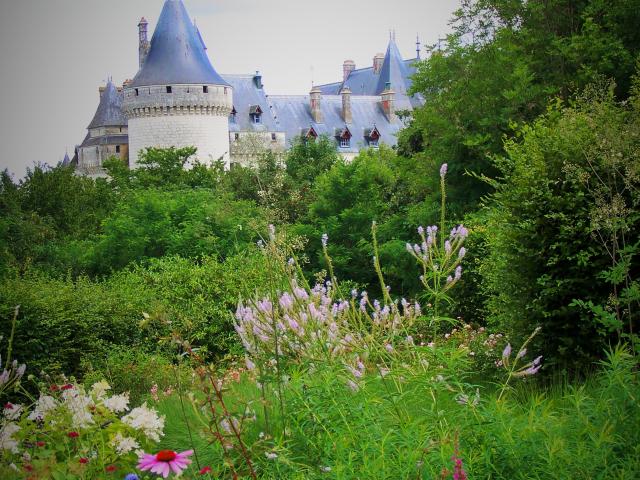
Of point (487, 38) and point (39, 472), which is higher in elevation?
point (487, 38)

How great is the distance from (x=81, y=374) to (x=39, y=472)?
24.9ft

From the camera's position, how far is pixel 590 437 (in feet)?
12.8

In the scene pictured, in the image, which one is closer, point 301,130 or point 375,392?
point 375,392

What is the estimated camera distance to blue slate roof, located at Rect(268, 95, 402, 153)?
68.4 meters

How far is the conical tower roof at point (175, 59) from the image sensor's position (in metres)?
50.8

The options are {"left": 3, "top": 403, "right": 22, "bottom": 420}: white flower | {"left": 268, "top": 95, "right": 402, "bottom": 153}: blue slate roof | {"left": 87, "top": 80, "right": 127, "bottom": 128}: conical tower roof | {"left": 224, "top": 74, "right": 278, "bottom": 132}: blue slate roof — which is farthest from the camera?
{"left": 268, "top": 95, "right": 402, "bottom": 153}: blue slate roof

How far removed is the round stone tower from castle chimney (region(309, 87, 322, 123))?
1607 cm

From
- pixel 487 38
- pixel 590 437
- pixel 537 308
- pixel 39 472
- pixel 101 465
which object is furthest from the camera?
pixel 487 38

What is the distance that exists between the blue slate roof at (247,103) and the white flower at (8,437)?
59908mm

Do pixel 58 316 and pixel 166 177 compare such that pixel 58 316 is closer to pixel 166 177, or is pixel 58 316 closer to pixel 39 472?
pixel 39 472

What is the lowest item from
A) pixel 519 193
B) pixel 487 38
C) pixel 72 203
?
pixel 72 203

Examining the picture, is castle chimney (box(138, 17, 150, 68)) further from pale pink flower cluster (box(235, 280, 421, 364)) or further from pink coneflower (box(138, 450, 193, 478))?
pink coneflower (box(138, 450, 193, 478))

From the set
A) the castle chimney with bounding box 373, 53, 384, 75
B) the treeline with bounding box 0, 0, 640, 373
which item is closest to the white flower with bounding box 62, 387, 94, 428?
the treeline with bounding box 0, 0, 640, 373

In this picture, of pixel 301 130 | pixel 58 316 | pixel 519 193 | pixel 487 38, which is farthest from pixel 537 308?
pixel 301 130
